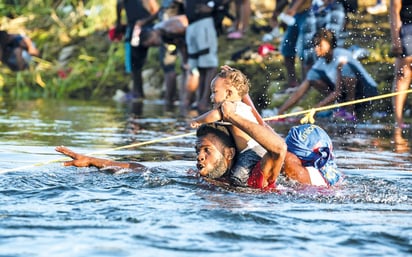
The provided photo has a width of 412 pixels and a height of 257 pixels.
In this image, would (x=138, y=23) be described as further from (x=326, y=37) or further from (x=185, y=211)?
(x=185, y=211)

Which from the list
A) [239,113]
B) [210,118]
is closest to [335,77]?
[239,113]

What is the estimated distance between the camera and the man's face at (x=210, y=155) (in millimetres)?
7152

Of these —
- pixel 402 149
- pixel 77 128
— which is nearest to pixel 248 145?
pixel 402 149

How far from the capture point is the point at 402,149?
33.7 ft

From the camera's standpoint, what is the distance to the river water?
214 inches

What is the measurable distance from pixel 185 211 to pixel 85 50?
557 inches

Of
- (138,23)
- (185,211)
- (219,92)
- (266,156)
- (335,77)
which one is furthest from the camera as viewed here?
(138,23)

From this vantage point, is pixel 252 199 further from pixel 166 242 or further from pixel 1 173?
pixel 1 173

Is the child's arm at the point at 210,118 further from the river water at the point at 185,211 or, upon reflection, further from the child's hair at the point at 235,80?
the river water at the point at 185,211

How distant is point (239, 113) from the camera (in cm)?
693

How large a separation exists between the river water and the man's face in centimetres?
15

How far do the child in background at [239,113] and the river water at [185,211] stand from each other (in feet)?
0.49

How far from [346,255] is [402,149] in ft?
16.9

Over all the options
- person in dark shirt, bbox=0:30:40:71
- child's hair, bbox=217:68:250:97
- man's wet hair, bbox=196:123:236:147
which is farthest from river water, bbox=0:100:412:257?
person in dark shirt, bbox=0:30:40:71
